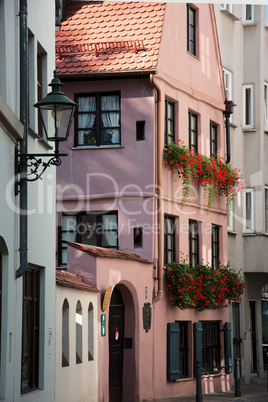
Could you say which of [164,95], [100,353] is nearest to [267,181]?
[164,95]

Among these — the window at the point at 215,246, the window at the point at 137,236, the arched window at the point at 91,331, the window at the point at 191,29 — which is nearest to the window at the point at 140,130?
the window at the point at 137,236

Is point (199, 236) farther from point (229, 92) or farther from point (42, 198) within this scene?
point (42, 198)

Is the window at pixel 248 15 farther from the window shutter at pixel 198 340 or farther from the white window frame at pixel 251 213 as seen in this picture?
the window shutter at pixel 198 340

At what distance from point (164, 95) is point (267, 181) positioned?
7.30 meters

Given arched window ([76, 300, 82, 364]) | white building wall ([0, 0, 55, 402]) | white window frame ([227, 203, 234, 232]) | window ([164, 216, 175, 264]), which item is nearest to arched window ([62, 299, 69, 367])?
arched window ([76, 300, 82, 364])

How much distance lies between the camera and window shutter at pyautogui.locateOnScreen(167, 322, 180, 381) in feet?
71.2

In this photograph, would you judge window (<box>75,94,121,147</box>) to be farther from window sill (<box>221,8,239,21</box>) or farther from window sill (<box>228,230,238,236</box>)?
window sill (<box>221,8,239,21</box>)

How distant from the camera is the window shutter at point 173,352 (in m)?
21.7

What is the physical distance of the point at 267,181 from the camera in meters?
28.5

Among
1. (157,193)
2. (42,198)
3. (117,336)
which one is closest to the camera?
(42,198)

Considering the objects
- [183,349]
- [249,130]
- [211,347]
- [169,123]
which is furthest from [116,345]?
[249,130]

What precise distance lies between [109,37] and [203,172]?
4047 mm

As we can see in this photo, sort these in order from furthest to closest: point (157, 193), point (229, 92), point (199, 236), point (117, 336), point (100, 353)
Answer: point (229, 92)
point (199, 236)
point (157, 193)
point (117, 336)
point (100, 353)

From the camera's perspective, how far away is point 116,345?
19.6 meters
